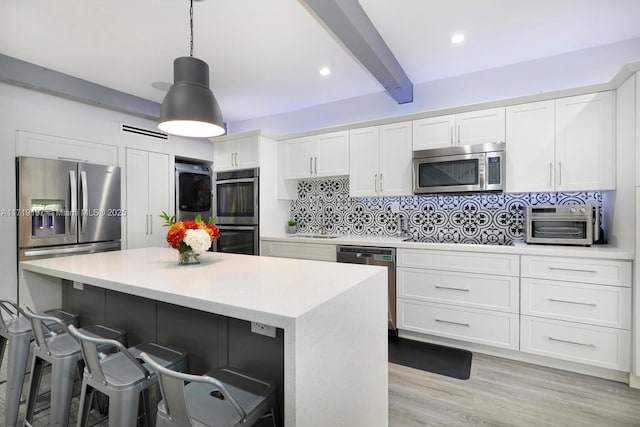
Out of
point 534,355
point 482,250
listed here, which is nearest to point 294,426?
Result: point 482,250

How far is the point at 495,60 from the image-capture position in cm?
305

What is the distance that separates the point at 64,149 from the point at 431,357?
431 centimetres

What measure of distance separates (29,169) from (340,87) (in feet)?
11.0

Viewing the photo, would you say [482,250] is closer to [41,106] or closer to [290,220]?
[290,220]

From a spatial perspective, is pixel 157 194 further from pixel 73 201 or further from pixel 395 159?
pixel 395 159

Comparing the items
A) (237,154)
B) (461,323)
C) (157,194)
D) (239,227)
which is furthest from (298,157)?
(461,323)

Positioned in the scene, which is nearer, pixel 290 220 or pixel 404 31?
pixel 404 31

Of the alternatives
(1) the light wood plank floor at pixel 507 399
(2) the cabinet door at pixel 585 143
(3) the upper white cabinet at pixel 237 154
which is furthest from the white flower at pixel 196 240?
(2) the cabinet door at pixel 585 143

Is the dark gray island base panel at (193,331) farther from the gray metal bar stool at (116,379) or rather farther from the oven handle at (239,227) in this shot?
the oven handle at (239,227)

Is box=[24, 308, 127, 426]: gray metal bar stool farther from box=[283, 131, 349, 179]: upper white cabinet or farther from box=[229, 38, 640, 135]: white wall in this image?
box=[229, 38, 640, 135]: white wall

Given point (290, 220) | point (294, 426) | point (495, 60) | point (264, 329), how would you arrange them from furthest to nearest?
point (290, 220) < point (495, 60) < point (264, 329) < point (294, 426)

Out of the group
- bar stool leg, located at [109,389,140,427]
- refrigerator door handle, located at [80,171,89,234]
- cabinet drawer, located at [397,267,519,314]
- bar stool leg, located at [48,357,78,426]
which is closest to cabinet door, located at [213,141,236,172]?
refrigerator door handle, located at [80,171,89,234]

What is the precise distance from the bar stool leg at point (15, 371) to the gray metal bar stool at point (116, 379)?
61 cm

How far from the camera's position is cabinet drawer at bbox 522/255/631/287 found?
7.37 ft
